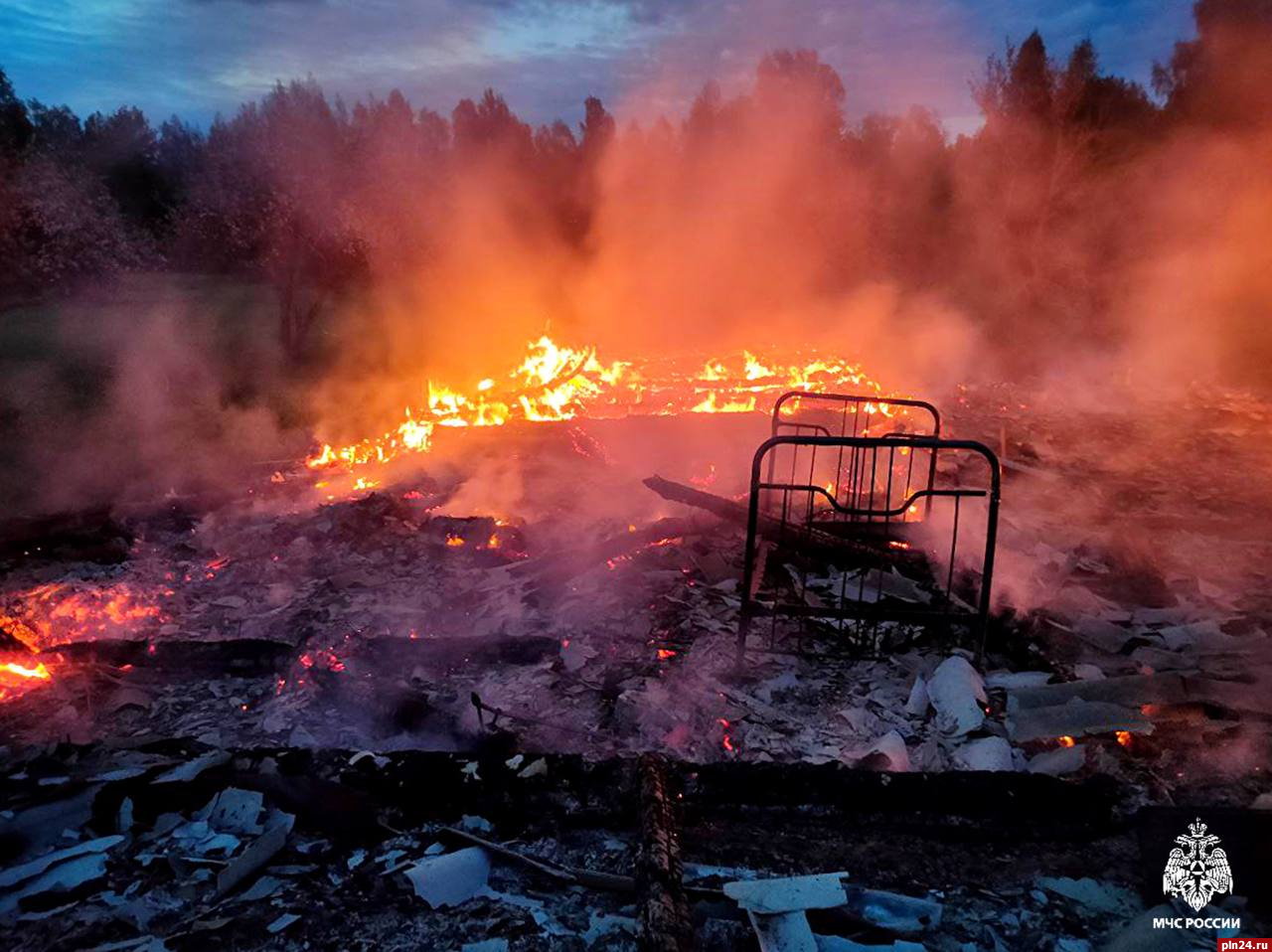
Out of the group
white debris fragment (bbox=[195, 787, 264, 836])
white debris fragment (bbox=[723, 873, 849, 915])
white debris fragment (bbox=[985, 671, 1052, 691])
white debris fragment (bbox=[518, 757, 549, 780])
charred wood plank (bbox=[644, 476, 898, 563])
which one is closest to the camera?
white debris fragment (bbox=[723, 873, 849, 915])

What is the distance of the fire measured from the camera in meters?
12.0

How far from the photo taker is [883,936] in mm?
3574

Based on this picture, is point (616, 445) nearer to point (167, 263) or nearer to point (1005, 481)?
point (1005, 481)

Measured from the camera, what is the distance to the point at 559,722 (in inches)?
221

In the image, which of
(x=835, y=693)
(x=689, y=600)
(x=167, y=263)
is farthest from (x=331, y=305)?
(x=835, y=693)

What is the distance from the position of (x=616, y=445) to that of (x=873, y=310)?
11.4 m

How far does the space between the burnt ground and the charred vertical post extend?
0.19 meters

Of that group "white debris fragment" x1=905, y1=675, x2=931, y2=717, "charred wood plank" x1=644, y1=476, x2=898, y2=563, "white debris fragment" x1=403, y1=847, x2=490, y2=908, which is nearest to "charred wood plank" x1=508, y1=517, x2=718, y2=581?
"charred wood plank" x1=644, y1=476, x2=898, y2=563

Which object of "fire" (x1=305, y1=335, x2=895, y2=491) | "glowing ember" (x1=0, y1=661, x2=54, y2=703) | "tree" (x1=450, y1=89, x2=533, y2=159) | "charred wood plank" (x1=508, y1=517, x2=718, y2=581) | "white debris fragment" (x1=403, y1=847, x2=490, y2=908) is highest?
"tree" (x1=450, y1=89, x2=533, y2=159)

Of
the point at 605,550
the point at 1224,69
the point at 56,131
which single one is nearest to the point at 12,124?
the point at 56,131

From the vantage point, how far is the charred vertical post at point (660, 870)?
3236 mm

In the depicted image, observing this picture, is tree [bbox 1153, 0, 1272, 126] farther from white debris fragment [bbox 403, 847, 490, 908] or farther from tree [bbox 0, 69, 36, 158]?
tree [bbox 0, 69, 36, 158]

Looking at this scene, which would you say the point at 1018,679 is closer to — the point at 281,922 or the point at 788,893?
the point at 788,893

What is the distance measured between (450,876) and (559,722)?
1.78 meters
